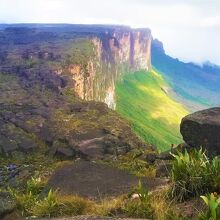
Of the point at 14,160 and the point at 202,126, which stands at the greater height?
the point at 202,126

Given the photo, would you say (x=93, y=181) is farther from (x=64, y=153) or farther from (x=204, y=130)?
(x=64, y=153)

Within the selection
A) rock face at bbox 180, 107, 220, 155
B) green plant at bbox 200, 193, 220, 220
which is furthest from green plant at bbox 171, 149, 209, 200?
rock face at bbox 180, 107, 220, 155

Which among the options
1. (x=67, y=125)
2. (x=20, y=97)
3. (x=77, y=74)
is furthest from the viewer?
(x=77, y=74)

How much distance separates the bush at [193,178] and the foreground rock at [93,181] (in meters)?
4.14

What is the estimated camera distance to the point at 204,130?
1131 inches

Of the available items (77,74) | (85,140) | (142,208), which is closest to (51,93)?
(77,74)

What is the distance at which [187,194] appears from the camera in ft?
64.0

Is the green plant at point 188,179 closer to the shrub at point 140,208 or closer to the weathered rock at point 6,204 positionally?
the shrub at point 140,208

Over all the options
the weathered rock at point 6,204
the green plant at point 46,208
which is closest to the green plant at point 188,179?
the green plant at point 46,208

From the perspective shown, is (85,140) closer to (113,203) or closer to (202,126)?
(202,126)

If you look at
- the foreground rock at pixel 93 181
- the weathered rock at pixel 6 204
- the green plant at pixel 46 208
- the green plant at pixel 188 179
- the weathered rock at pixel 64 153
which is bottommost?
the weathered rock at pixel 64 153

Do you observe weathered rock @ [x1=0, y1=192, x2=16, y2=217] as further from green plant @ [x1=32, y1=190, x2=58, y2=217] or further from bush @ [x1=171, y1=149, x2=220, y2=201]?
bush @ [x1=171, y1=149, x2=220, y2=201]

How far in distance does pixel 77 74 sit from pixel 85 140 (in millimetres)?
80458

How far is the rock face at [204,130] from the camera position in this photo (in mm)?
28484
